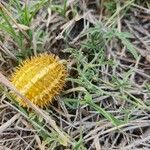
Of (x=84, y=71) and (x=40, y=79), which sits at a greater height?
(x=40, y=79)

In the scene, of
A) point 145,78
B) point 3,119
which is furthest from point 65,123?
point 145,78

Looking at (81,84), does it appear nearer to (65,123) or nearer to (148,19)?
(65,123)

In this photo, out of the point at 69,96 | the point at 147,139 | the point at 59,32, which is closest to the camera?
the point at 147,139

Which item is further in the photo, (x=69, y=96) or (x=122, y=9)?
(x=122, y=9)

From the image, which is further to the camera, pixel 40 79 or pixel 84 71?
pixel 84 71
